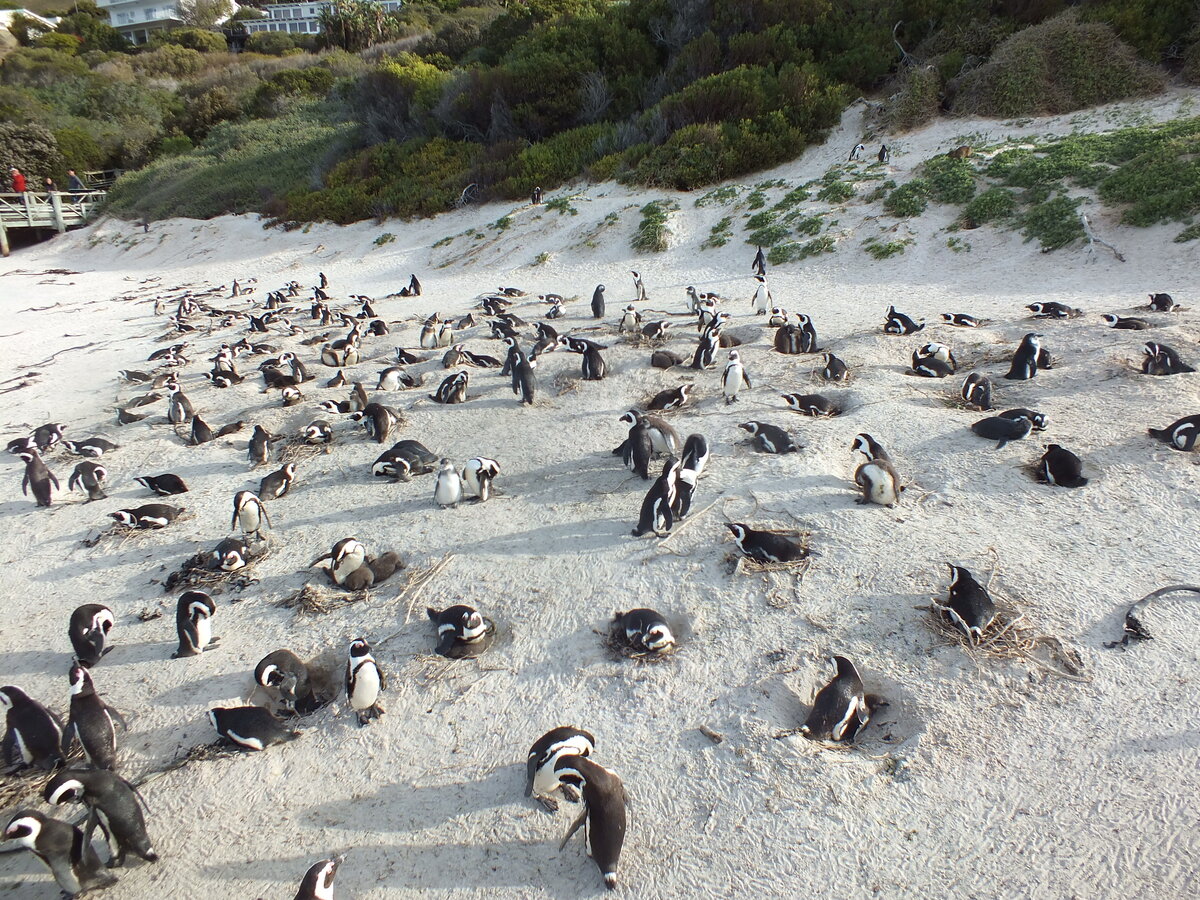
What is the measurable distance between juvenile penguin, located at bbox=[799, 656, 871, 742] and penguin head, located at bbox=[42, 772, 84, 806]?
376 cm

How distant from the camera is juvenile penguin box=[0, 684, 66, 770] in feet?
13.2

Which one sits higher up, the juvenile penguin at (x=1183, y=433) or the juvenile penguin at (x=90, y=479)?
the juvenile penguin at (x=90, y=479)

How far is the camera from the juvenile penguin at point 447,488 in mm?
6370

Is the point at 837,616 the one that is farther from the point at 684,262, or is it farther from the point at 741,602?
the point at 684,262

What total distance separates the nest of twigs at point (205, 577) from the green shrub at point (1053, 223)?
531 inches

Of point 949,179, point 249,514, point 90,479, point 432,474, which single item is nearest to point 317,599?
point 249,514

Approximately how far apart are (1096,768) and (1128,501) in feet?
9.40

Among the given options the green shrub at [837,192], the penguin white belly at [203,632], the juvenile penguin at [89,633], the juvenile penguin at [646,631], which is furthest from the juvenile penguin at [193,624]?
the green shrub at [837,192]

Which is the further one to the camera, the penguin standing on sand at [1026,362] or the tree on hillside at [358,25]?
the tree on hillside at [358,25]

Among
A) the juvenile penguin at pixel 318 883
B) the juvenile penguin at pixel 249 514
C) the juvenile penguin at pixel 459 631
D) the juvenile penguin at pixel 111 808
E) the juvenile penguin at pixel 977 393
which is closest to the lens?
the juvenile penguin at pixel 318 883

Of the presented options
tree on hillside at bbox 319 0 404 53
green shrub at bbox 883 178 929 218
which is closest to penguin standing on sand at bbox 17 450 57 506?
green shrub at bbox 883 178 929 218

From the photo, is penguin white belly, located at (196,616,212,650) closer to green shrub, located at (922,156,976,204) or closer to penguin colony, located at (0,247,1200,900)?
penguin colony, located at (0,247,1200,900)

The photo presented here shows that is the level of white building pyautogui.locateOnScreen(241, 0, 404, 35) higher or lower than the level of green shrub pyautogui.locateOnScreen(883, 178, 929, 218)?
higher

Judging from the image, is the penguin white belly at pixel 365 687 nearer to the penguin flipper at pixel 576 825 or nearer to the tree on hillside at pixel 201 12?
the penguin flipper at pixel 576 825
